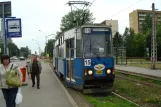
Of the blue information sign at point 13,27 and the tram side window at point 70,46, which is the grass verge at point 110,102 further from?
the blue information sign at point 13,27

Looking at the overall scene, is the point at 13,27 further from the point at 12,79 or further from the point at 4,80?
the point at 12,79

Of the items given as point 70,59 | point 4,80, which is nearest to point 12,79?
point 4,80

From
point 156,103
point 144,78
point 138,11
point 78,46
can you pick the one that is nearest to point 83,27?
point 78,46

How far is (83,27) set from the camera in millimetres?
14383

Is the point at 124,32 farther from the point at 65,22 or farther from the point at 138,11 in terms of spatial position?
the point at 65,22

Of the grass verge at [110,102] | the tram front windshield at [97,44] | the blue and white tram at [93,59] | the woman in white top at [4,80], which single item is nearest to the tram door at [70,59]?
the blue and white tram at [93,59]

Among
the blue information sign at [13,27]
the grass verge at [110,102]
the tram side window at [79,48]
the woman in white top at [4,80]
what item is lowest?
the grass verge at [110,102]

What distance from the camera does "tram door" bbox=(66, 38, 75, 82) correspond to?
50.7 feet

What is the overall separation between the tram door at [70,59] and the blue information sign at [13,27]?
3.25 m

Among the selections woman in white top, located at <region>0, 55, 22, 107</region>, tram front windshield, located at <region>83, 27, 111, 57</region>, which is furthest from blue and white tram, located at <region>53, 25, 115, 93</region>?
woman in white top, located at <region>0, 55, 22, 107</region>

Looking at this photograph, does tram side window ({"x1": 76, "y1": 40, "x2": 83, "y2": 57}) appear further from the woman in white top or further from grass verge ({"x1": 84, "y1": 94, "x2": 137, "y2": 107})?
the woman in white top

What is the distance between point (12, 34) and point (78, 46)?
16.8 ft

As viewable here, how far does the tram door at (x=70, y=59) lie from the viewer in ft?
50.7

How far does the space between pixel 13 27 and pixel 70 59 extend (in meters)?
4.24
